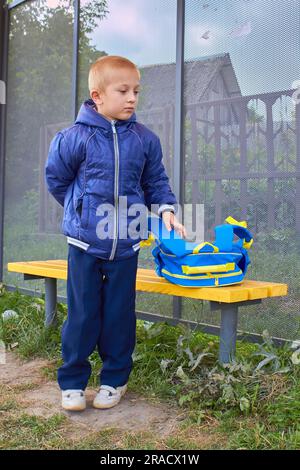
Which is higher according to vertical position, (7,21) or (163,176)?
(7,21)

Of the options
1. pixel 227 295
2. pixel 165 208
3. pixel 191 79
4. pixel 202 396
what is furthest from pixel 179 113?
pixel 202 396

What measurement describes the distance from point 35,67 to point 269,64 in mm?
2257

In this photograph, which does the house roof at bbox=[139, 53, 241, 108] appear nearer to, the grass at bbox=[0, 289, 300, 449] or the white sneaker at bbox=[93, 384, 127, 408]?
the grass at bbox=[0, 289, 300, 449]

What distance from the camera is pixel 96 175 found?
99.7 inches

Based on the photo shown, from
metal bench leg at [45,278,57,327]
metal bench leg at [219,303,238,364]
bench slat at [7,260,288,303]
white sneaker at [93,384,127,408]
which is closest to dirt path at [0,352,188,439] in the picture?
white sneaker at [93,384,127,408]

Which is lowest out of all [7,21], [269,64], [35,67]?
[269,64]

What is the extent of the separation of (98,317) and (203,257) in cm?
A: 51

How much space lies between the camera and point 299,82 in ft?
9.68

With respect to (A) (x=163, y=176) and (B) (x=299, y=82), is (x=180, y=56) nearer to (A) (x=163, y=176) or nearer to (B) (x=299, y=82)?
(B) (x=299, y=82)

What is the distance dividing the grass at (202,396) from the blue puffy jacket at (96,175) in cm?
64

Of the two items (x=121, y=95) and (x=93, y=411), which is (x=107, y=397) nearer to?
(x=93, y=411)
